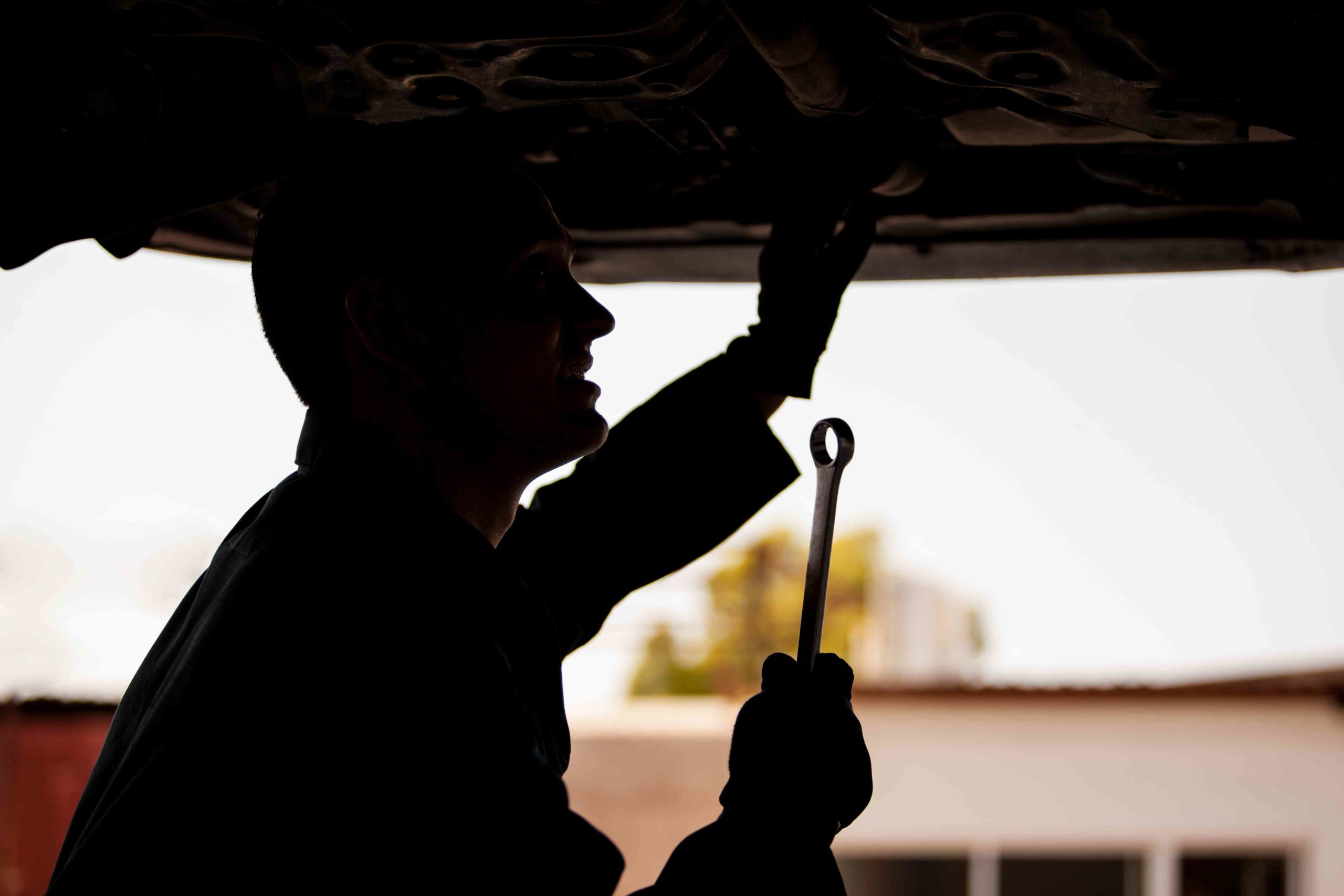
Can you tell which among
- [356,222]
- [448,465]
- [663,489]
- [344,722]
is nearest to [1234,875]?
[663,489]

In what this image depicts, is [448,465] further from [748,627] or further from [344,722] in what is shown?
[748,627]

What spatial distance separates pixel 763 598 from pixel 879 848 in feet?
26.7

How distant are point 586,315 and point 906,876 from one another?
8493mm

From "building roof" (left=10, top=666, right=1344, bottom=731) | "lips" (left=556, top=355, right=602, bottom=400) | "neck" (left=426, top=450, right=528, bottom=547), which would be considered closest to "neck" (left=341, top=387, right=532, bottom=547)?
"neck" (left=426, top=450, right=528, bottom=547)

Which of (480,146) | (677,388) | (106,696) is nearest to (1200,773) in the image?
(106,696)

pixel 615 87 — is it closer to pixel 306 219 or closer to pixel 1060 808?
pixel 306 219

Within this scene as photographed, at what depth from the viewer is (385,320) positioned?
1.59 meters

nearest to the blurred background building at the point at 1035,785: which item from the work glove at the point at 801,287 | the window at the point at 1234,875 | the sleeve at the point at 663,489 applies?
the window at the point at 1234,875

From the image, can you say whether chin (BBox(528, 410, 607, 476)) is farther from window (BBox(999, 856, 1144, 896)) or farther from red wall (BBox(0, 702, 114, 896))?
window (BBox(999, 856, 1144, 896))

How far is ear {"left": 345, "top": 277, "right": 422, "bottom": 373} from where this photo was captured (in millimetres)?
1587

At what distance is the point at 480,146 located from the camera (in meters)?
1.65

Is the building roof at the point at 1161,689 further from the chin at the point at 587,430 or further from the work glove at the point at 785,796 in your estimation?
the work glove at the point at 785,796

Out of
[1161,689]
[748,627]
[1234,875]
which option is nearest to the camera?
[1161,689]

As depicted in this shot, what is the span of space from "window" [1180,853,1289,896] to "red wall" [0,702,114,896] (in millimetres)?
7003
